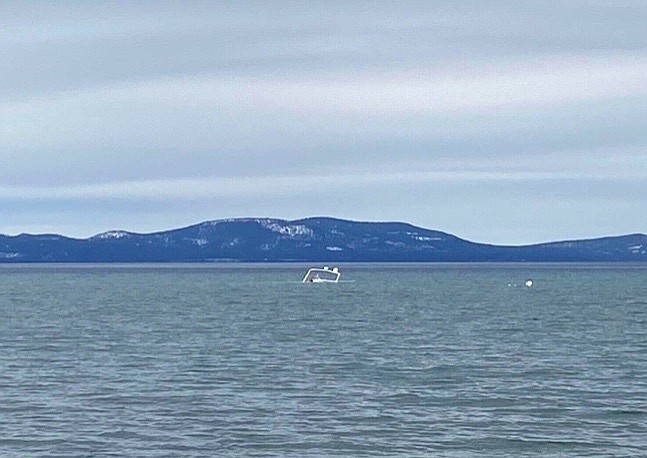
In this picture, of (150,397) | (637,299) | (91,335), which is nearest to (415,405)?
(150,397)

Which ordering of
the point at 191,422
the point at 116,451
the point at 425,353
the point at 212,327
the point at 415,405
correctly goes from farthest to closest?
the point at 212,327
the point at 425,353
the point at 415,405
the point at 191,422
the point at 116,451

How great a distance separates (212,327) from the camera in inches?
2719

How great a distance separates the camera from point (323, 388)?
38844mm

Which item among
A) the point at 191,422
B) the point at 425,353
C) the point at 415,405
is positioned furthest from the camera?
the point at 425,353

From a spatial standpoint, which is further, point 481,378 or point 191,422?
point 481,378

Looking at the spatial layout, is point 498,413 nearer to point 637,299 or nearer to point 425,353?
point 425,353

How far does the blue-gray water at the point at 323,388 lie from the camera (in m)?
29.5

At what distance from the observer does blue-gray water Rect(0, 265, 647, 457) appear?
96.8ft

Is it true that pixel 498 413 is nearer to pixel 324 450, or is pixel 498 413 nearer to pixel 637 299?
pixel 324 450

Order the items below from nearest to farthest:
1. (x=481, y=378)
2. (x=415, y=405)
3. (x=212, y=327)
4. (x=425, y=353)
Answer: (x=415, y=405) → (x=481, y=378) → (x=425, y=353) → (x=212, y=327)

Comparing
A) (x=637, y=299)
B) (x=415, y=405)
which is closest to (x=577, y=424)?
(x=415, y=405)

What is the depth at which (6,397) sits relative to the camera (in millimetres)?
36219

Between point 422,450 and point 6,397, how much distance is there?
13.5 m

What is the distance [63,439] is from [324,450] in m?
6.05
